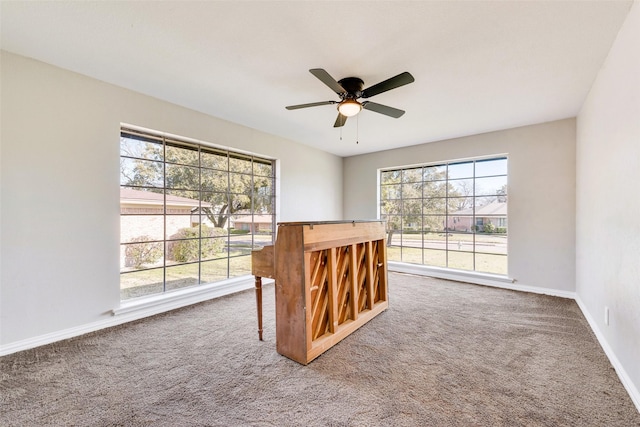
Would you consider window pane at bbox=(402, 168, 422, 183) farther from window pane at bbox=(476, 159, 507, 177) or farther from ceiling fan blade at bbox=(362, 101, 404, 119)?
ceiling fan blade at bbox=(362, 101, 404, 119)

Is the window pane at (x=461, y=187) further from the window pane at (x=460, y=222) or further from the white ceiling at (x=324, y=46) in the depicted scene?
the white ceiling at (x=324, y=46)

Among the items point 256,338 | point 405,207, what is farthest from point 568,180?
point 256,338

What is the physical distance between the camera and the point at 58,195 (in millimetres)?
2520

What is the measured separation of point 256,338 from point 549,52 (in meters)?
3.71

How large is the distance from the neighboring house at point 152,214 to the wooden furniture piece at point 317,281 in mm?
1698

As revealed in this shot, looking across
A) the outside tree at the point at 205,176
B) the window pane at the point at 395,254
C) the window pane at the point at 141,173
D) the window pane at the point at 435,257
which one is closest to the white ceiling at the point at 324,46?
the outside tree at the point at 205,176

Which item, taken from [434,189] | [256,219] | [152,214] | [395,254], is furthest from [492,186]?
[152,214]

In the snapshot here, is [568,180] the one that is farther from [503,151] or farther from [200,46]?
[200,46]

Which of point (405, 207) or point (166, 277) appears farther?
point (405, 207)

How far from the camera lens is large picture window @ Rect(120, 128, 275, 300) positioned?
10.3 feet

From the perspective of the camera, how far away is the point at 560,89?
2902 millimetres

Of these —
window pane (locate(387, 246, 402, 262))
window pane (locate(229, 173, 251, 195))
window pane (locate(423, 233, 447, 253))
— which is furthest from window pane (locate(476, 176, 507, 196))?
window pane (locate(229, 173, 251, 195))

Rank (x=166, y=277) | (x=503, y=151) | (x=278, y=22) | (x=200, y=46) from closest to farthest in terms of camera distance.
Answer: (x=278, y=22) < (x=200, y=46) < (x=166, y=277) < (x=503, y=151)

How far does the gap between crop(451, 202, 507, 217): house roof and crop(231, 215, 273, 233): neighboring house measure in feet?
11.8
